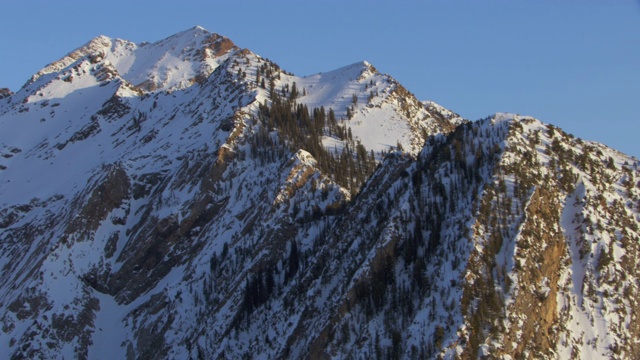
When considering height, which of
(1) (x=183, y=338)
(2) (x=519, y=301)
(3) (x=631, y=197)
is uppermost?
(3) (x=631, y=197)

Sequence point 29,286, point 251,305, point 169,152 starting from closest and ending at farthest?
point 251,305 < point 29,286 < point 169,152

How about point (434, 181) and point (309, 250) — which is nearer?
point (434, 181)

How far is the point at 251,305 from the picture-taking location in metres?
136

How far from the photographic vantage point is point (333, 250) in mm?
130750

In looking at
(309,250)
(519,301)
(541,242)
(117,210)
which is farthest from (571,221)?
(117,210)

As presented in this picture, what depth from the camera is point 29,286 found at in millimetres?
170625

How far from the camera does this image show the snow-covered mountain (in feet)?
341

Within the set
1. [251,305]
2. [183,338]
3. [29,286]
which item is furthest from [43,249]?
[251,305]

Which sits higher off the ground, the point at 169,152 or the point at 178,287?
the point at 169,152

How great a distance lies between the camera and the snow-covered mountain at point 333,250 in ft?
341

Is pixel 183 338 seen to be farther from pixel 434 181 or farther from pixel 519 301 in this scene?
pixel 519 301

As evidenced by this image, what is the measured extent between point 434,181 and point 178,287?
5471cm

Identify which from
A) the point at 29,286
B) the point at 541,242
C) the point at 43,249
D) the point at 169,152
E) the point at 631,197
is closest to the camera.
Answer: the point at 541,242

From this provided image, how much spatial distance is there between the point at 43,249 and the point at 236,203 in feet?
144
